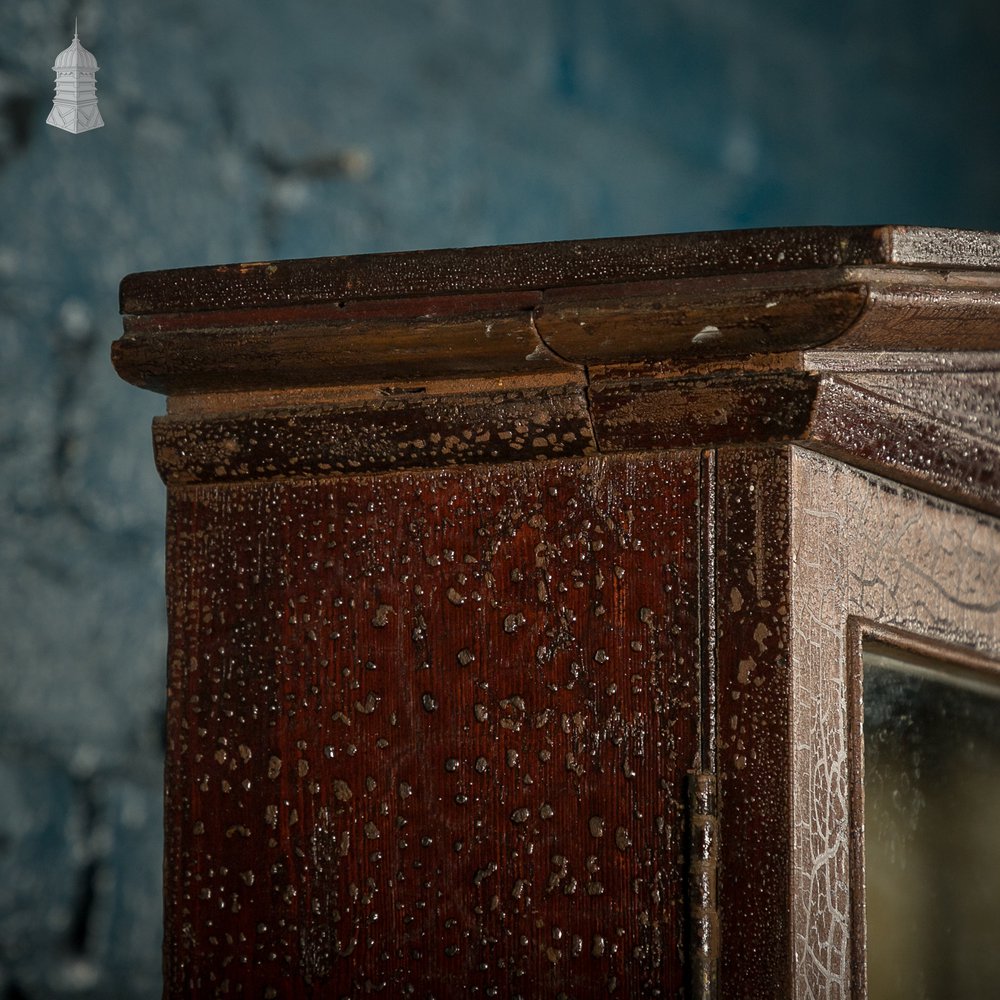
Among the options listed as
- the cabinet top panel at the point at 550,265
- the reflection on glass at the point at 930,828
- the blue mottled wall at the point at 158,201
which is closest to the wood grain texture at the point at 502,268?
the cabinet top panel at the point at 550,265

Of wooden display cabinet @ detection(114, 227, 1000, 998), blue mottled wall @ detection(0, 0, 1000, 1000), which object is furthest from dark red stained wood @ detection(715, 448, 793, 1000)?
blue mottled wall @ detection(0, 0, 1000, 1000)

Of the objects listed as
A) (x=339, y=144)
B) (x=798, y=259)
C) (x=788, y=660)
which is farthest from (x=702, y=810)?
(x=339, y=144)

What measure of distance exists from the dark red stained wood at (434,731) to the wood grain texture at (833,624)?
4cm

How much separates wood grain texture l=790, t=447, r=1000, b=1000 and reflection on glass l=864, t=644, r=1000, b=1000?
3 cm

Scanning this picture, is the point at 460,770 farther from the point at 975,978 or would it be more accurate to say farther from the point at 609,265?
the point at 975,978

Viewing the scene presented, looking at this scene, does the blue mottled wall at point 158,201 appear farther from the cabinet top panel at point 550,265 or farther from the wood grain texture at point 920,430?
the wood grain texture at point 920,430

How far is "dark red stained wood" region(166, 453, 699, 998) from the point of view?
52 centimetres

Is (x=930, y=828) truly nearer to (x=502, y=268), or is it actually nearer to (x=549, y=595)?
(x=549, y=595)

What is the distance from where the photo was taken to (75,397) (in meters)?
1.01

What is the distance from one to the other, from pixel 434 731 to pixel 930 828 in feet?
0.83

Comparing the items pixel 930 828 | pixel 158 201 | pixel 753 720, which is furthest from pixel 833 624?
pixel 158 201

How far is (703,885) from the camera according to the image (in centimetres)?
50

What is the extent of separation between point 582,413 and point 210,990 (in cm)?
29

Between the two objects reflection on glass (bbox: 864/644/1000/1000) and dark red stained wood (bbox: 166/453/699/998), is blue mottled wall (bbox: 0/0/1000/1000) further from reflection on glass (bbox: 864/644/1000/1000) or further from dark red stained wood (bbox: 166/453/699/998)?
reflection on glass (bbox: 864/644/1000/1000)
